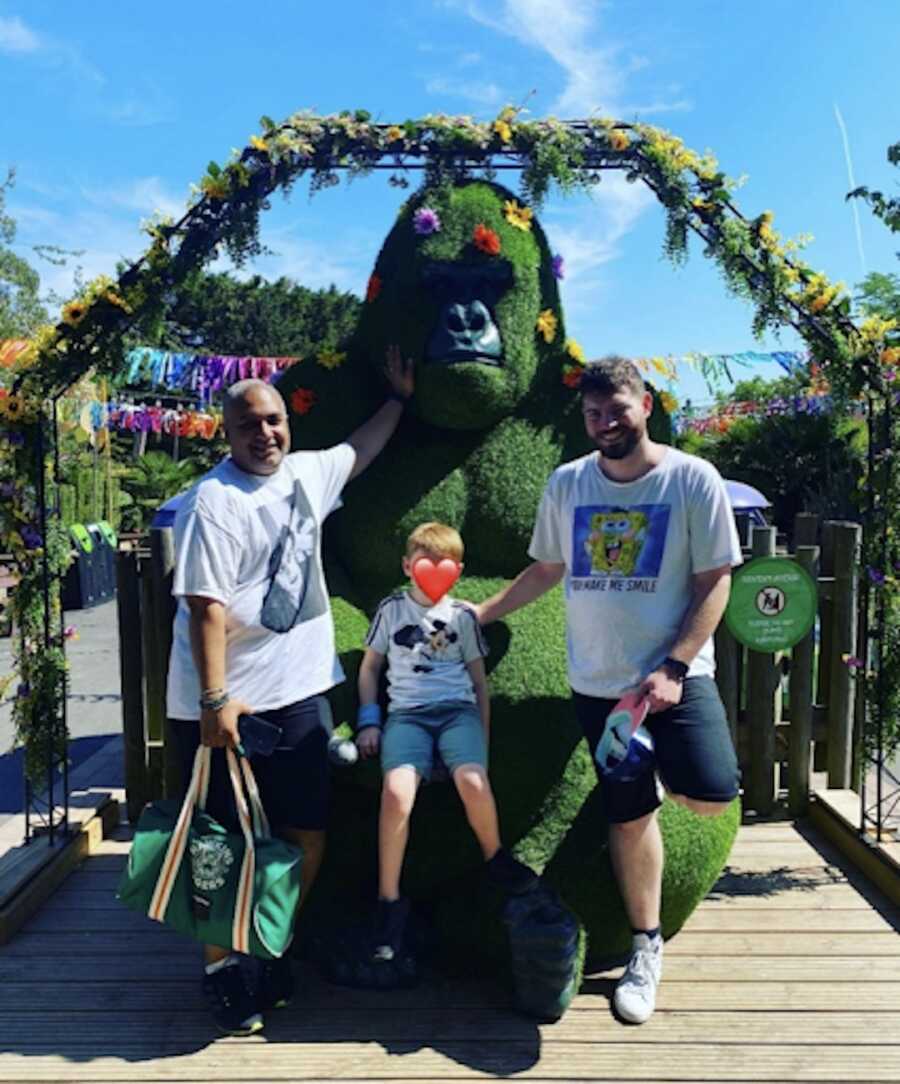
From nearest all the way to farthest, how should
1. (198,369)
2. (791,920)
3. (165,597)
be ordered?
(791,920)
(165,597)
(198,369)

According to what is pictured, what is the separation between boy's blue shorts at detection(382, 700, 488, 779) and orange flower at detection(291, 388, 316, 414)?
1.46m

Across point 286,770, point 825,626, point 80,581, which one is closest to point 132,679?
point 286,770

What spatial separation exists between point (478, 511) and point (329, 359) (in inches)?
36.1

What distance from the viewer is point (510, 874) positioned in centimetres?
280

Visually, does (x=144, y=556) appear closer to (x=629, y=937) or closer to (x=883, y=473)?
(x=629, y=937)

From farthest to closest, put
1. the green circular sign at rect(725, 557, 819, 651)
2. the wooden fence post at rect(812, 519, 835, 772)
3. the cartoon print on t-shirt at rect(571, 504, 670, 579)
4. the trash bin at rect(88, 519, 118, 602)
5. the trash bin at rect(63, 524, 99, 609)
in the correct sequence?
the trash bin at rect(88, 519, 118, 602) < the trash bin at rect(63, 524, 99, 609) < the wooden fence post at rect(812, 519, 835, 772) < the green circular sign at rect(725, 557, 819, 651) < the cartoon print on t-shirt at rect(571, 504, 670, 579)

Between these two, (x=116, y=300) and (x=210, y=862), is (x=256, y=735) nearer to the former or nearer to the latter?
(x=210, y=862)

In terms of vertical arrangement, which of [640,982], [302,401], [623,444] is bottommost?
[640,982]

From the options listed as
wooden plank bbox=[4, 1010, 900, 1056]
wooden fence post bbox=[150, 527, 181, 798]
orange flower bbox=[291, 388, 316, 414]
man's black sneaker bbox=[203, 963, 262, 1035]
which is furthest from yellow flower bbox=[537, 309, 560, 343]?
man's black sneaker bbox=[203, 963, 262, 1035]

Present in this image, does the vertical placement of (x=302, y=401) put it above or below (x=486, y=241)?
below

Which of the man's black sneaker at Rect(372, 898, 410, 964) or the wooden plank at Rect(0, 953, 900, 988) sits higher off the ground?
the man's black sneaker at Rect(372, 898, 410, 964)

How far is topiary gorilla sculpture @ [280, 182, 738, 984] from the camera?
3.08 meters

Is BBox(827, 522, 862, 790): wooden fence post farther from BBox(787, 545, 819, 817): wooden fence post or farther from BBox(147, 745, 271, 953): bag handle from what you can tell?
BBox(147, 745, 271, 953): bag handle

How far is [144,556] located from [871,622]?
3.39m
